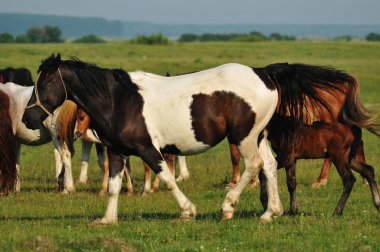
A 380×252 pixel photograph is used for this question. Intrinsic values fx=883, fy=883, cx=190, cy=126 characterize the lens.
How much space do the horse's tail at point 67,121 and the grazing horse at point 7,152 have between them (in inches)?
35.9

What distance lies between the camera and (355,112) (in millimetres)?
11711

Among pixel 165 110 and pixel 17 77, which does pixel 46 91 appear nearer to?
pixel 165 110

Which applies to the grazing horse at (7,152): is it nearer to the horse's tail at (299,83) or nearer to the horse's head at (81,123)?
the horse's head at (81,123)

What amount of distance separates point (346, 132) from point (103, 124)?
132 inches

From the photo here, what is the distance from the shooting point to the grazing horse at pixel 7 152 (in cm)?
1461

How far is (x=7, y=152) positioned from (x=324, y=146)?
17.8ft

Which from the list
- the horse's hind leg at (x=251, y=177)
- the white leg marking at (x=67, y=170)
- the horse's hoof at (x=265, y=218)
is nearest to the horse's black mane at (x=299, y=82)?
the horse's hind leg at (x=251, y=177)

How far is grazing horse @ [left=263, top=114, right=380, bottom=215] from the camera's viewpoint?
1170cm

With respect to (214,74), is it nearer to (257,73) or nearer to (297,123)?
(257,73)

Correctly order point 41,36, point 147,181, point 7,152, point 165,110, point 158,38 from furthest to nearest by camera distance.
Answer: point 41,36 < point 158,38 < point 147,181 < point 7,152 < point 165,110

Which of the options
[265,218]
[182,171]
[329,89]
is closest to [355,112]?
[329,89]

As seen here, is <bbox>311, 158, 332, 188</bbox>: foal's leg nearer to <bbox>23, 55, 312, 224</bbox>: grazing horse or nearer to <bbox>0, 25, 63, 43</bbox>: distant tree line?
<bbox>23, 55, 312, 224</bbox>: grazing horse

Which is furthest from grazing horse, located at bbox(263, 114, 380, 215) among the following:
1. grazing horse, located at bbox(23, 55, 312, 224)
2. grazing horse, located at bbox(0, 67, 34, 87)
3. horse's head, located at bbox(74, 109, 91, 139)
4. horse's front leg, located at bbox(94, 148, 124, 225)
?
grazing horse, located at bbox(0, 67, 34, 87)

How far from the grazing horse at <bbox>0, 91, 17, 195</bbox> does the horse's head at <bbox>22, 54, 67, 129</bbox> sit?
379 cm
